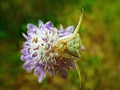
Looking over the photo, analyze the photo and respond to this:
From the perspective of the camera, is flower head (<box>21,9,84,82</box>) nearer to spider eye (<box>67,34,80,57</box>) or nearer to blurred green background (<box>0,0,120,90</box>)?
spider eye (<box>67,34,80,57</box>)

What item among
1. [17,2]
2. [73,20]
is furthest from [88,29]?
[17,2]

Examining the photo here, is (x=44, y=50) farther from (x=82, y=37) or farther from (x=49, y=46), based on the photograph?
(x=82, y=37)

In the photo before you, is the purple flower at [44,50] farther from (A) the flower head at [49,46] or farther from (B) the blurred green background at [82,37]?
(B) the blurred green background at [82,37]

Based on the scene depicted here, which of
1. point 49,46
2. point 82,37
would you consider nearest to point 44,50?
point 49,46

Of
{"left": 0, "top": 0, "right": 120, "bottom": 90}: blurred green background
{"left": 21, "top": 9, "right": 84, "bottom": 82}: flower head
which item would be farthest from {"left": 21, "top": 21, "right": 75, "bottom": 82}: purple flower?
{"left": 0, "top": 0, "right": 120, "bottom": 90}: blurred green background

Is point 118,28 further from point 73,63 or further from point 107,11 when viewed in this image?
point 73,63

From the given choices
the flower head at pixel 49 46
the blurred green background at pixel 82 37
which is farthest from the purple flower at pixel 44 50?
the blurred green background at pixel 82 37

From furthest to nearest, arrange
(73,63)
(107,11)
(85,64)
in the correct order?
(107,11), (85,64), (73,63)
